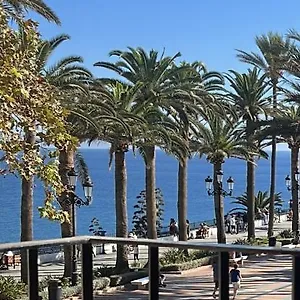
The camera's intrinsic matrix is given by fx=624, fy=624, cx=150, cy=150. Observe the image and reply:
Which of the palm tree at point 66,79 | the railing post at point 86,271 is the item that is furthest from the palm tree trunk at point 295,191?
the railing post at point 86,271

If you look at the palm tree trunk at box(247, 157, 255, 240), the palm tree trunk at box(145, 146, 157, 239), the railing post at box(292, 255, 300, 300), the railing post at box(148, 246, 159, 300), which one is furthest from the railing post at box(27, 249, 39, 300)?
the palm tree trunk at box(247, 157, 255, 240)

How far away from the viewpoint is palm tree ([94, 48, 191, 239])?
70.7 ft

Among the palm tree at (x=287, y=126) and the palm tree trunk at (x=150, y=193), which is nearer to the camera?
the palm tree trunk at (x=150, y=193)

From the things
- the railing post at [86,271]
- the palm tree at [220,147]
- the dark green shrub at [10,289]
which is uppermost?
the palm tree at [220,147]

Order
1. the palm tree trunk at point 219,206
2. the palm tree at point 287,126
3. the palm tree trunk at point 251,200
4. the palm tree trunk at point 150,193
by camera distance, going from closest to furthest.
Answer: the palm tree trunk at point 150,193 < the palm tree at point 287,126 < the palm tree trunk at point 219,206 < the palm tree trunk at point 251,200

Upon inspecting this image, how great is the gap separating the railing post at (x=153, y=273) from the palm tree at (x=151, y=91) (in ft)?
57.8

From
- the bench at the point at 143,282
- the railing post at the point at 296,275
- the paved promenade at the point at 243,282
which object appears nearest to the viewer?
the railing post at the point at 296,275

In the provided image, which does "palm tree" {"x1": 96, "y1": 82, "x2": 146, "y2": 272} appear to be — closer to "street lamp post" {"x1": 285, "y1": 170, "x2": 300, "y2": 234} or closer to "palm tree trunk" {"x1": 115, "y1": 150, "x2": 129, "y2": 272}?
"palm tree trunk" {"x1": 115, "y1": 150, "x2": 129, "y2": 272}

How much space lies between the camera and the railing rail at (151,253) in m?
2.67

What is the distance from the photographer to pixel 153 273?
9.70 feet

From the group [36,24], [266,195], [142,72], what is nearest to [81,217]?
[266,195]

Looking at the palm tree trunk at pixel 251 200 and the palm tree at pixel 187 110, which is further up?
the palm tree at pixel 187 110

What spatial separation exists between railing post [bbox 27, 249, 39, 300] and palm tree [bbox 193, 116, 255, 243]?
24.0m

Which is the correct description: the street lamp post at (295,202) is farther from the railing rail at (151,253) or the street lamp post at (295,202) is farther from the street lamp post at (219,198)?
the railing rail at (151,253)
